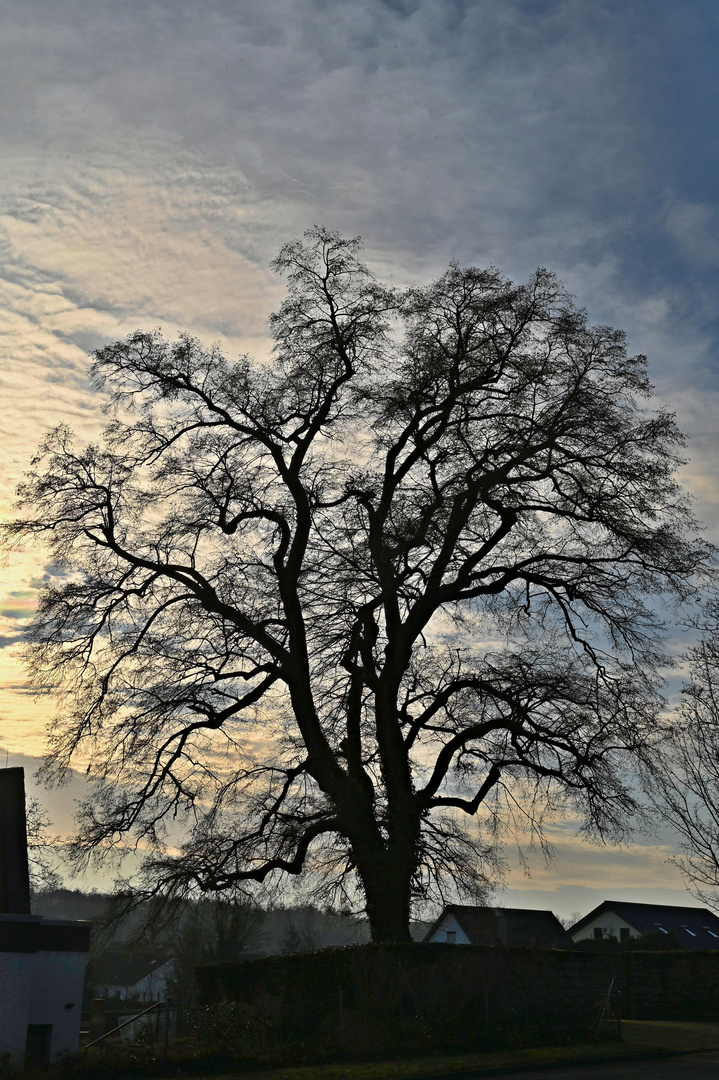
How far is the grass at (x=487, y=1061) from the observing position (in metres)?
14.5

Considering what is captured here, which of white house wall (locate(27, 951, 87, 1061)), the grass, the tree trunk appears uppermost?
the tree trunk

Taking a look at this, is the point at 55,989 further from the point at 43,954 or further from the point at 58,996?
the point at 43,954

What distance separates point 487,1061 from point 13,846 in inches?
561

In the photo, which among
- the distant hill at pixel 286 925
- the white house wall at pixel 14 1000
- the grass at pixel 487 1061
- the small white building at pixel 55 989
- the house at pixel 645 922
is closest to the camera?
the grass at pixel 487 1061

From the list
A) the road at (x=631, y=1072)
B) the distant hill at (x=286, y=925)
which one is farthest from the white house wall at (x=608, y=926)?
the road at (x=631, y=1072)

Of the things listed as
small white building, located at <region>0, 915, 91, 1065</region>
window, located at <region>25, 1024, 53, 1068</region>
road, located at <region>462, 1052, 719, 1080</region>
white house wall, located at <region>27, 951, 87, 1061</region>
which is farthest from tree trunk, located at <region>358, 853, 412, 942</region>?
window, located at <region>25, 1024, 53, 1068</region>

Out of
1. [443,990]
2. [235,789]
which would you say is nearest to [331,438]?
[235,789]

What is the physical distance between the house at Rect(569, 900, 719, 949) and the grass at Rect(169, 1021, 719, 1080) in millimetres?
36288

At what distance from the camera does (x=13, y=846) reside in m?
24.5

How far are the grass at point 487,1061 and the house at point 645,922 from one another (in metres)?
36.3

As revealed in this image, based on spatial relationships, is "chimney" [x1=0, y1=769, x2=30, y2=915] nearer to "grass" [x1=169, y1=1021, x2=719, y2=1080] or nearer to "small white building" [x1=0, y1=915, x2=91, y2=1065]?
"small white building" [x1=0, y1=915, x2=91, y2=1065]

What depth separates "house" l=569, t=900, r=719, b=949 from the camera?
54.2 metres

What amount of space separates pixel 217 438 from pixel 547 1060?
46.1 feet

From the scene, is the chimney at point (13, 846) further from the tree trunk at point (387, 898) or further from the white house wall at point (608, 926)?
the white house wall at point (608, 926)
